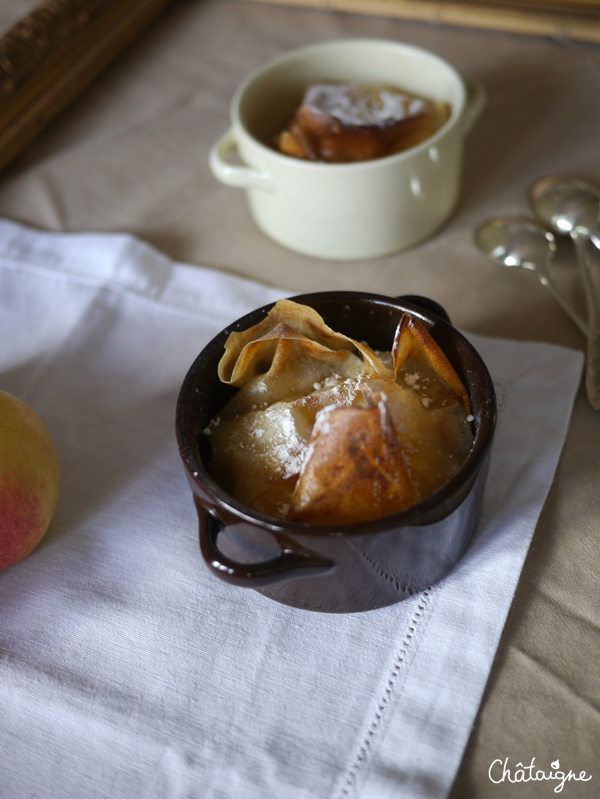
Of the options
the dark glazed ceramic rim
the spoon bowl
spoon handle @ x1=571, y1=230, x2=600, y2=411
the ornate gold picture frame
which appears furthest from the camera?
the ornate gold picture frame

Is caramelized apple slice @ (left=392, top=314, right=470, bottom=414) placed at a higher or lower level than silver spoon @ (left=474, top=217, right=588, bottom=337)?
higher

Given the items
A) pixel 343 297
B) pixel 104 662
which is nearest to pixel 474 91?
pixel 343 297

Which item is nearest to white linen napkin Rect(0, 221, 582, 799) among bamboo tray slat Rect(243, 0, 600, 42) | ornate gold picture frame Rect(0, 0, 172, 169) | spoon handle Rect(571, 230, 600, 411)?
spoon handle Rect(571, 230, 600, 411)

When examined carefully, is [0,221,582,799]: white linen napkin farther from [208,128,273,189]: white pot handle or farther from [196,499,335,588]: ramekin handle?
[208,128,273,189]: white pot handle

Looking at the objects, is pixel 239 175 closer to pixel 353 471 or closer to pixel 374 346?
pixel 374 346

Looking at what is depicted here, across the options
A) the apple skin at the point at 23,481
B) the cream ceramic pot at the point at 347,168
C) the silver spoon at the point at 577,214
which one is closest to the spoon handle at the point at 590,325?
the silver spoon at the point at 577,214

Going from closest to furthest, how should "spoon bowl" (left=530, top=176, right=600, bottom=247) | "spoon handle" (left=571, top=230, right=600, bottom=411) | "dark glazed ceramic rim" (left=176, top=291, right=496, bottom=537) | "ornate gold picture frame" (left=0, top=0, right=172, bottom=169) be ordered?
1. "dark glazed ceramic rim" (left=176, top=291, right=496, bottom=537)
2. "spoon handle" (left=571, top=230, right=600, bottom=411)
3. "spoon bowl" (left=530, top=176, right=600, bottom=247)
4. "ornate gold picture frame" (left=0, top=0, right=172, bottom=169)

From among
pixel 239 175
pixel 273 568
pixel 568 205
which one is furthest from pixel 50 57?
pixel 273 568

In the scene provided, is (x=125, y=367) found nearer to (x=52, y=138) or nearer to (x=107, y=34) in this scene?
(x=52, y=138)
